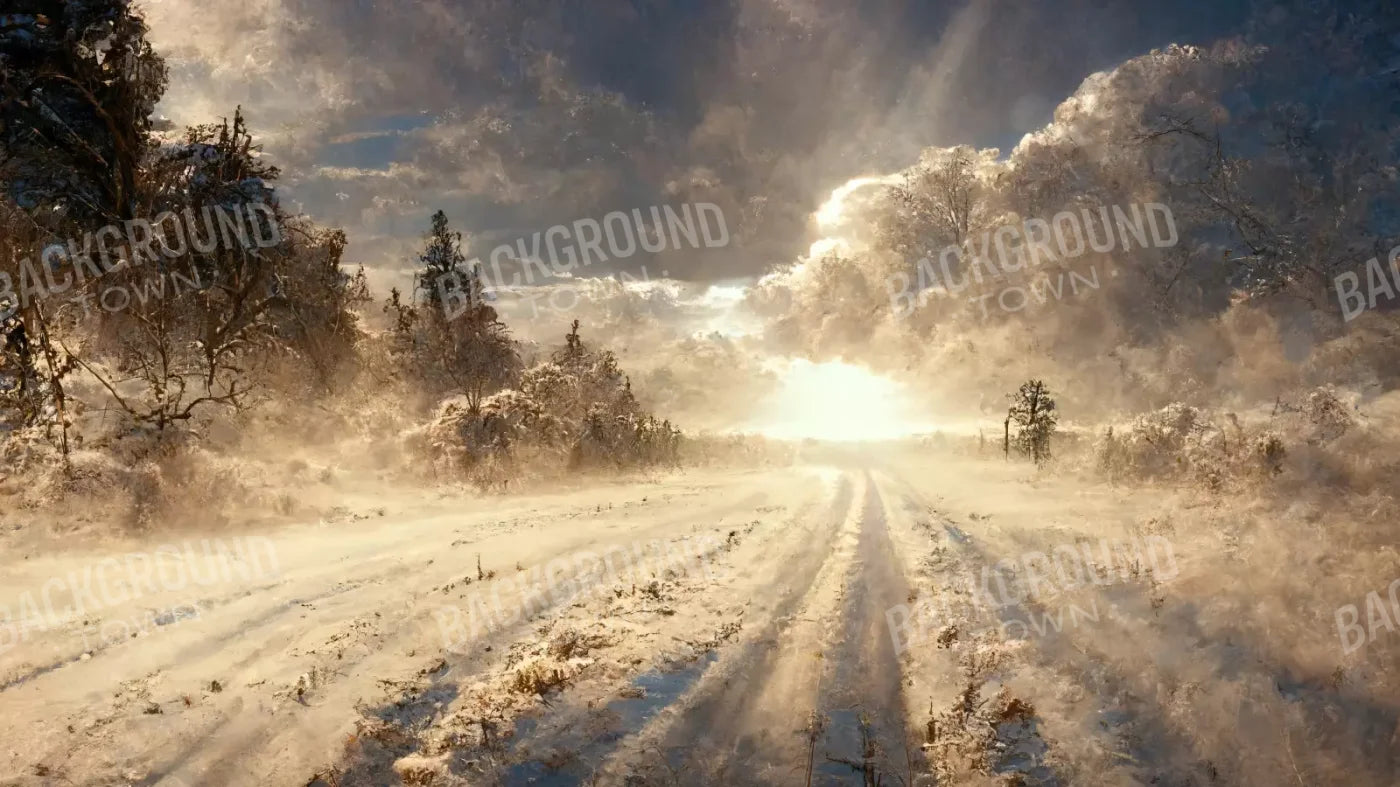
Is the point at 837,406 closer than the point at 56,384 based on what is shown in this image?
No

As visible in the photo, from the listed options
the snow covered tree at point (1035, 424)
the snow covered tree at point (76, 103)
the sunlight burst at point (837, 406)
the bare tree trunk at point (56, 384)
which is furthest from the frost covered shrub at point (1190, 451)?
the sunlight burst at point (837, 406)

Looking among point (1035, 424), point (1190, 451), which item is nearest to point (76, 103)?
point (1190, 451)

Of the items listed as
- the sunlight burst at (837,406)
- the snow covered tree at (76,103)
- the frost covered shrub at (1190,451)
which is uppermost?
the snow covered tree at (76,103)

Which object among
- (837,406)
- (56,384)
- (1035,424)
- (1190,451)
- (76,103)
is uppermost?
(76,103)

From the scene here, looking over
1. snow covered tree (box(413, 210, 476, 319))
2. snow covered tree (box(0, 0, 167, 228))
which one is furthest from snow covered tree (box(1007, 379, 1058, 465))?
snow covered tree (box(0, 0, 167, 228))

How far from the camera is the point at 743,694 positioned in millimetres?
7363

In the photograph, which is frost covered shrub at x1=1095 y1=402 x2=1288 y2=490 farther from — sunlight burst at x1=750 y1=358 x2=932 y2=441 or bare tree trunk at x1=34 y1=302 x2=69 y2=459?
sunlight burst at x1=750 y1=358 x2=932 y2=441

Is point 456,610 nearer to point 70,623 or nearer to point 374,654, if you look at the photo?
point 374,654

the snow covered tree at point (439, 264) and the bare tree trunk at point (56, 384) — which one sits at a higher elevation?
the snow covered tree at point (439, 264)

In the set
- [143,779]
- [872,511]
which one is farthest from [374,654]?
[872,511]

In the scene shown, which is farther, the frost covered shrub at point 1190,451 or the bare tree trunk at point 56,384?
the bare tree trunk at point 56,384

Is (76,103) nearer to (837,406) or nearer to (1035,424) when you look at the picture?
(1035,424)

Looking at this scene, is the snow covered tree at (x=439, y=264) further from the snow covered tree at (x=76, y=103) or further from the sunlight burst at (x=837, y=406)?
the sunlight burst at (x=837, y=406)

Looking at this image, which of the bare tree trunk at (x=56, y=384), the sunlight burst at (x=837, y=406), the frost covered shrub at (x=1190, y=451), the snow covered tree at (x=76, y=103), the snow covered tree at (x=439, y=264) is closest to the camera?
the frost covered shrub at (x=1190, y=451)
